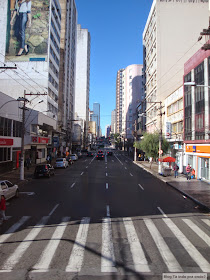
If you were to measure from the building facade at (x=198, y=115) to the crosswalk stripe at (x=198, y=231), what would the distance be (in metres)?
13.6

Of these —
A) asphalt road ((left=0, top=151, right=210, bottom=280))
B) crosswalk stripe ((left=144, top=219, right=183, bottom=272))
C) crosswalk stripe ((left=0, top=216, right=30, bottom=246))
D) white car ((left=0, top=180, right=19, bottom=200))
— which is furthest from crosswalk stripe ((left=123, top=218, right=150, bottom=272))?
white car ((left=0, top=180, right=19, bottom=200))

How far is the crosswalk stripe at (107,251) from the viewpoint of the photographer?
6.34 metres

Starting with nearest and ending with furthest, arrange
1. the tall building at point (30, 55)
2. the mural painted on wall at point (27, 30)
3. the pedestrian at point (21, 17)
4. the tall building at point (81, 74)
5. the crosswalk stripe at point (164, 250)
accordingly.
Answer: the crosswalk stripe at point (164, 250) → the tall building at point (30, 55) → the mural painted on wall at point (27, 30) → the pedestrian at point (21, 17) → the tall building at point (81, 74)

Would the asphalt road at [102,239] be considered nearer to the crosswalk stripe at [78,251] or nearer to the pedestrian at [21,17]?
the crosswalk stripe at [78,251]

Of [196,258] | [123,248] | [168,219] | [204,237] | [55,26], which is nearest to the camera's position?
[196,258]

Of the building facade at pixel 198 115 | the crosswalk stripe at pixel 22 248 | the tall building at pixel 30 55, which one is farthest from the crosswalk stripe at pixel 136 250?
the tall building at pixel 30 55

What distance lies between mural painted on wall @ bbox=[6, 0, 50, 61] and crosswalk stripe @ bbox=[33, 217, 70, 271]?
45.9 metres

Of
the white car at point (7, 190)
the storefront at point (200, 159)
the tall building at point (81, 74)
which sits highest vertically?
the tall building at point (81, 74)

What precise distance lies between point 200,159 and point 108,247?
20473 mm

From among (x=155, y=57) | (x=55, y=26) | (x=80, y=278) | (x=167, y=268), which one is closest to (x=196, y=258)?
(x=167, y=268)

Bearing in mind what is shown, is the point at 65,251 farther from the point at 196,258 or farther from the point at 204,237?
the point at 204,237

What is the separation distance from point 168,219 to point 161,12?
49.6m

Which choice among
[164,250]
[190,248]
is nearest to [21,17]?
[164,250]

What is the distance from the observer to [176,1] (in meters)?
49.9
